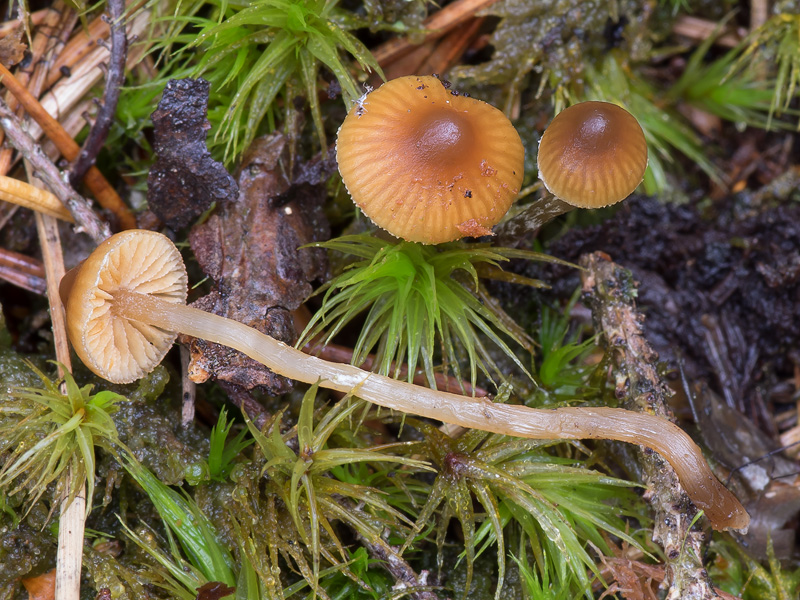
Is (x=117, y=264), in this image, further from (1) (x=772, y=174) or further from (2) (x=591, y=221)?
(1) (x=772, y=174)

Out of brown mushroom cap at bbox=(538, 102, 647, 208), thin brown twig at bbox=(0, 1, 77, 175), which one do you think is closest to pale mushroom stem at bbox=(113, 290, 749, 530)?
brown mushroom cap at bbox=(538, 102, 647, 208)

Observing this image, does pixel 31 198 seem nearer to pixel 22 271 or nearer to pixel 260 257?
pixel 22 271

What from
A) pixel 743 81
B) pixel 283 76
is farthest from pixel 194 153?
pixel 743 81

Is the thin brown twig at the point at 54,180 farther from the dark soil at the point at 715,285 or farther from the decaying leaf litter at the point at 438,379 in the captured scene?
the dark soil at the point at 715,285

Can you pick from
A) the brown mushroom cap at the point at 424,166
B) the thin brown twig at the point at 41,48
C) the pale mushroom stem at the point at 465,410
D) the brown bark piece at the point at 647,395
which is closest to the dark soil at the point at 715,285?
the brown bark piece at the point at 647,395

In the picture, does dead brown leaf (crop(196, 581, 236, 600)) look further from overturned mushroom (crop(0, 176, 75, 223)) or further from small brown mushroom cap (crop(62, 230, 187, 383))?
overturned mushroom (crop(0, 176, 75, 223))

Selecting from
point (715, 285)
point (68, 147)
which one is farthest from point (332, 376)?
point (715, 285)
